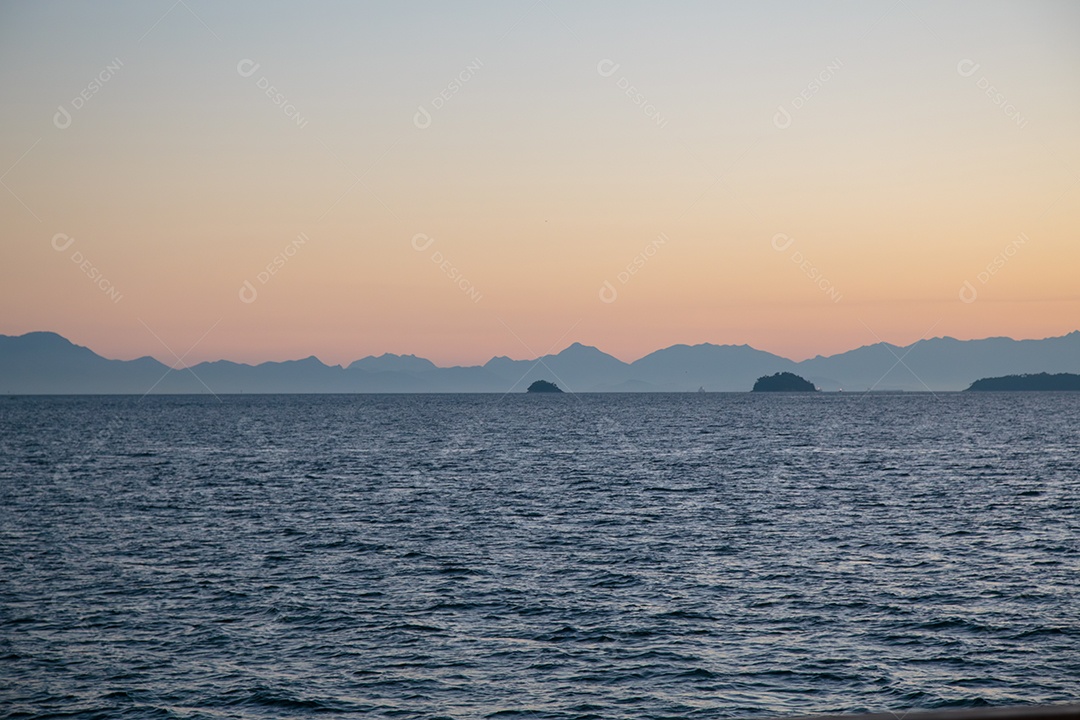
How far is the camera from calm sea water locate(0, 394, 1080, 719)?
67.3 feet

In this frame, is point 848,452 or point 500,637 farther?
point 848,452

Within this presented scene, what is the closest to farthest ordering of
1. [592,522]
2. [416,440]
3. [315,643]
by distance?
[315,643] < [592,522] < [416,440]

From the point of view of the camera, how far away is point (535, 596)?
28672mm

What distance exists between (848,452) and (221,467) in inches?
2423

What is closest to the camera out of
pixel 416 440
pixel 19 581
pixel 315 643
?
pixel 315 643

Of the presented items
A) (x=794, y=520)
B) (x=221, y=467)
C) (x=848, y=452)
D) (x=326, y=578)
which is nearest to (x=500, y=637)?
(x=326, y=578)

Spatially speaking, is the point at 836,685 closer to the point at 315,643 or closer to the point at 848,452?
the point at 315,643

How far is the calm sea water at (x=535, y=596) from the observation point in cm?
2052

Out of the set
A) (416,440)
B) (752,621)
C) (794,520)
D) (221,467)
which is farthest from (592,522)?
(416,440)

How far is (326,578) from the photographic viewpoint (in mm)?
31594

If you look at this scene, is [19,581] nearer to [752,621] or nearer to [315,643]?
[315,643]

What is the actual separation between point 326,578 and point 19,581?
10.6m

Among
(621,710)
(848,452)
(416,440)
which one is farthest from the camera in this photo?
(416,440)

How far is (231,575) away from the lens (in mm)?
32094
